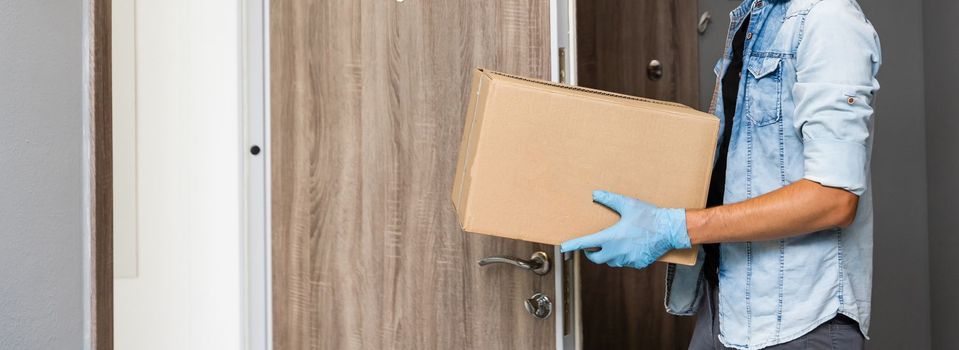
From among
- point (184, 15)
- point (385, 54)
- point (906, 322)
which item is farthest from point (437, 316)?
point (906, 322)

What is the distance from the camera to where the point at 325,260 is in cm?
144

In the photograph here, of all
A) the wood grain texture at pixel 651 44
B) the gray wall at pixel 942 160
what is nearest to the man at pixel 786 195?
the wood grain texture at pixel 651 44

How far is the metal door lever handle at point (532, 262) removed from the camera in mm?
1289

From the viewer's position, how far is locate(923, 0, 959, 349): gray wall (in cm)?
187

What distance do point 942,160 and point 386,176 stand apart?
1.60 metres

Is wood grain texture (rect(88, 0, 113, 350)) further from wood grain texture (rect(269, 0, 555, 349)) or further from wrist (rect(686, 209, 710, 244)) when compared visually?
wrist (rect(686, 209, 710, 244))

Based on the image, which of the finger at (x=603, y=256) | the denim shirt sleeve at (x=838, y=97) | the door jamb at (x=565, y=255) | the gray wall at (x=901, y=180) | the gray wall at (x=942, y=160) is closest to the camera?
the denim shirt sleeve at (x=838, y=97)

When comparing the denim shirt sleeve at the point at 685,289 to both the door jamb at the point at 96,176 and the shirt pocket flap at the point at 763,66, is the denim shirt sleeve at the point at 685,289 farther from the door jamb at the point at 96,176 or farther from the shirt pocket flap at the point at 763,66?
the door jamb at the point at 96,176

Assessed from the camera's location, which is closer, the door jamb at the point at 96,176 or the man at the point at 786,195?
the man at the point at 786,195

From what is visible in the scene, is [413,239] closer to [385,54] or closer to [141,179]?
[385,54]

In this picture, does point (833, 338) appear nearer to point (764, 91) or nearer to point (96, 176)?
point (764, 91)

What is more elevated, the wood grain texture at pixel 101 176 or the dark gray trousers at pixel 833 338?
the wood grain texture at pixel 101 176

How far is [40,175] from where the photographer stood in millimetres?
1121

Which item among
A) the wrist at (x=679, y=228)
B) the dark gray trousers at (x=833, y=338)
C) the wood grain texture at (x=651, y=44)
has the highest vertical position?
the wood grain texture at (x=651, y=44)
